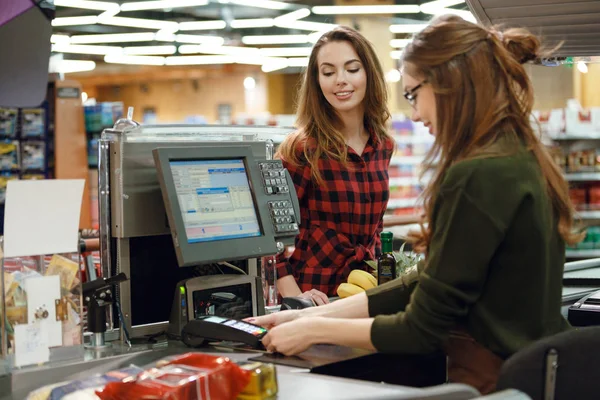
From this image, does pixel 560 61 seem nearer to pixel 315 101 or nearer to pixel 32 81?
pixel 315 101

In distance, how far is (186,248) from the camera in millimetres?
1968

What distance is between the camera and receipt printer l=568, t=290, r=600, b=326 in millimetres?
2457

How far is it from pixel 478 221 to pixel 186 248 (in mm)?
726

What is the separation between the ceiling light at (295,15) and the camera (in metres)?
12.0

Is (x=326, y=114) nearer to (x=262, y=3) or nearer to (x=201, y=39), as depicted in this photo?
(x=262, y=3)

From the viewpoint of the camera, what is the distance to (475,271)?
164 cm

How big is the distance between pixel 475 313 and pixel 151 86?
15.1 metres

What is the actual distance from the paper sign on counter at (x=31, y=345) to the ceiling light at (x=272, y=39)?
38.8 ft

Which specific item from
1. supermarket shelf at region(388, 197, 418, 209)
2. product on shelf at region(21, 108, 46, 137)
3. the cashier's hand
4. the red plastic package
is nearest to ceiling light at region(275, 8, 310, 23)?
supermarket shelf at region(388, 197, 418, 209)

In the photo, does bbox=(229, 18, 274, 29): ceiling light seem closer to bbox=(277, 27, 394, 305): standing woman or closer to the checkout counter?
bbox=(277, 27, 394, 305): standing woman

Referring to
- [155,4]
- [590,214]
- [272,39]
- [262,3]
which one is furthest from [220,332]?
[272,39]

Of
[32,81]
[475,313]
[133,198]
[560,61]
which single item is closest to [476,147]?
[475,313]

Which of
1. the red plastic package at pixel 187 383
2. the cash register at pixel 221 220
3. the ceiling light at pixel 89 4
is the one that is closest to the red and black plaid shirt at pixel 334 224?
the cash register at pixel 221 220

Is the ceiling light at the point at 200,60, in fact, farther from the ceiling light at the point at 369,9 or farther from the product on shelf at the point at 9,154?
the product on shelf at the point at 9,154
